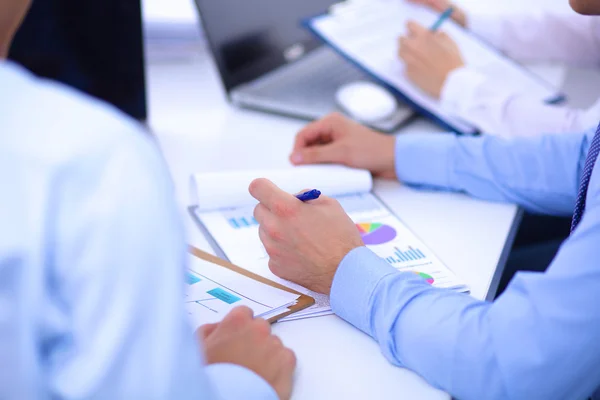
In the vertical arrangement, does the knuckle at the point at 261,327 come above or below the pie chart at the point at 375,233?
above

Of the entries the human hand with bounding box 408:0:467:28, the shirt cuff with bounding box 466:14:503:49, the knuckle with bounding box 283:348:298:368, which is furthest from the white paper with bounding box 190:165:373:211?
the shirt cuff with bounding box 466:14:503:49

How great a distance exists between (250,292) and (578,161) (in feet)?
1.85

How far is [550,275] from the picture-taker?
0.68 m

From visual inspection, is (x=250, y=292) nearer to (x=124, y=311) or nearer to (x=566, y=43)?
(x=124, y=311)

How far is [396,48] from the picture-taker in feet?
4.41

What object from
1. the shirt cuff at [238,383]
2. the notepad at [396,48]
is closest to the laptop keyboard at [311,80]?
the notepad at [396,48]

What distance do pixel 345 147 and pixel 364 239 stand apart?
0.71 feet

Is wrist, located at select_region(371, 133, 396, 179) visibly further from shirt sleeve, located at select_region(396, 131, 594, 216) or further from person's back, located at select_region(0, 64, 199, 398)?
person's back, located at select_region(0, 64, 199, 398)

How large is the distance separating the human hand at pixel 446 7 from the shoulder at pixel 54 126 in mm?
1141

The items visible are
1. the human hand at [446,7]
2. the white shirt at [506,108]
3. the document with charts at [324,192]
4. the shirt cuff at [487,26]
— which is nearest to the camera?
the document with charts at [324,192]

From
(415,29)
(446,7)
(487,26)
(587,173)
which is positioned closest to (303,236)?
(587,173)

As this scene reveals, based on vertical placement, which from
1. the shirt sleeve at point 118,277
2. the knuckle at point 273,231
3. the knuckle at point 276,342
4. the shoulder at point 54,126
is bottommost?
the knuckle at point 276,342

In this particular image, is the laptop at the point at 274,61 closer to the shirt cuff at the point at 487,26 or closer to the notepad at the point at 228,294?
the shirt cuff at the point at 487,26

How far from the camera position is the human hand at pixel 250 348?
66 cm
